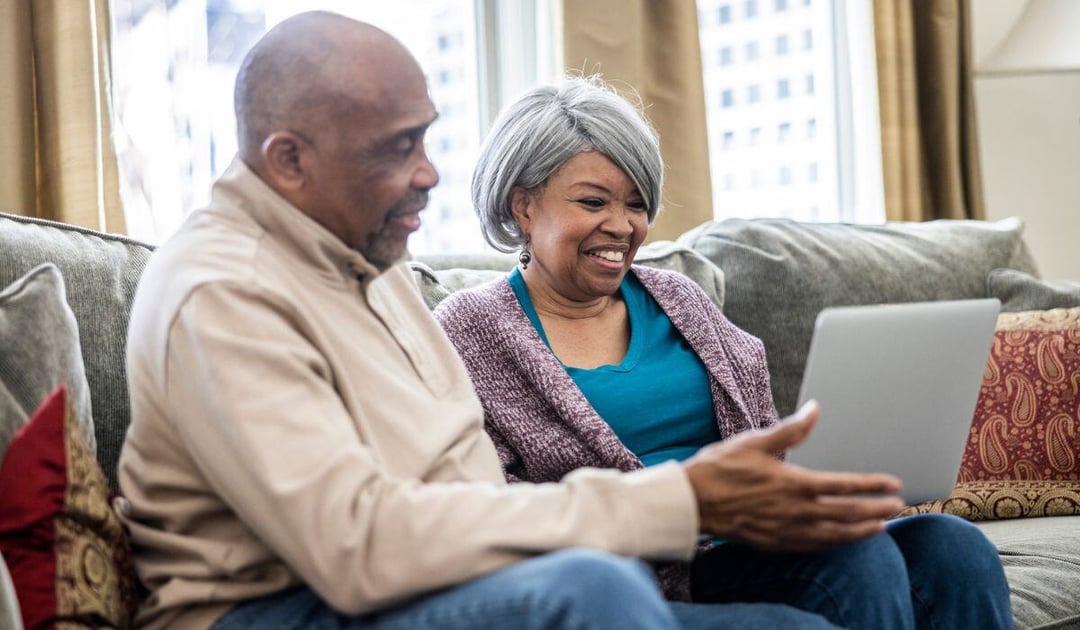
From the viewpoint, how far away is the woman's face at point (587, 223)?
73.3 inches

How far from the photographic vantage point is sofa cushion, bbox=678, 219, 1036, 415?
7.82 feet

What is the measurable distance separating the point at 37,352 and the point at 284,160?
1.18ft

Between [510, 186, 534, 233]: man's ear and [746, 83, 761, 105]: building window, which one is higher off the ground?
[746, 83, 761, 105]: building window

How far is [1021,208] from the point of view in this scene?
376cm

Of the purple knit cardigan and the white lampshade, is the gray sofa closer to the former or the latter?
the purple knit cardigan

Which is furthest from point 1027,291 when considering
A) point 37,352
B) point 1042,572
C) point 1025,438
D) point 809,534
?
point 37,352

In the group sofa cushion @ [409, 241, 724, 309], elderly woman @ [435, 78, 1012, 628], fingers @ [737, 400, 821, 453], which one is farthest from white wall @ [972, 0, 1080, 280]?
fingers @ [737, 400, 821, 453]

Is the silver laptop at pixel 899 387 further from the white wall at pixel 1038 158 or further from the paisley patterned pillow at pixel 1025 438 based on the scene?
the white wall at pixel 1038 158

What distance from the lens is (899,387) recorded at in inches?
53.7

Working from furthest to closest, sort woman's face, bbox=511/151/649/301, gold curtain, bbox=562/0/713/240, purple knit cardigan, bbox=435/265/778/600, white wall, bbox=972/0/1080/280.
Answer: white wall, bbox=972/0/1080/280 < gold curtain, bbox=562/0/713/240 < woman's face, bbox=511/151/649/301 < purple knit cardigan, bbox=435/265/778/600

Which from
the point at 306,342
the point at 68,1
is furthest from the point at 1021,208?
the point at 306,342

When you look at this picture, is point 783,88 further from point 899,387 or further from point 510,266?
point 899,387

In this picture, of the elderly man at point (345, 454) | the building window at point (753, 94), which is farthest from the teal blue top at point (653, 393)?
the building window at point (753, 94)

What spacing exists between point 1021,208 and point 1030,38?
0.67 meters
